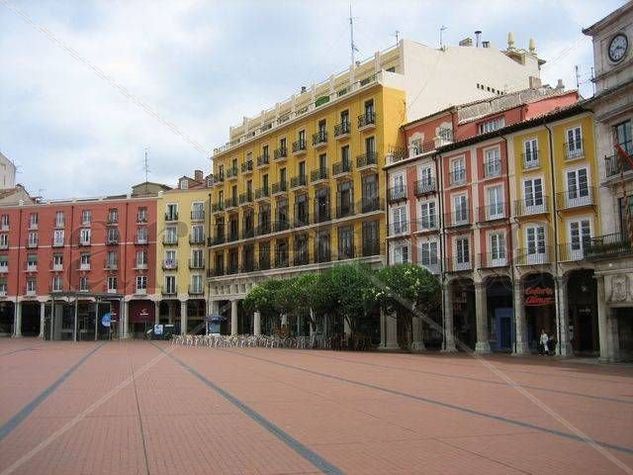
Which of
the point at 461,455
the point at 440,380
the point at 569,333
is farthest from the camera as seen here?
the point at 569,333

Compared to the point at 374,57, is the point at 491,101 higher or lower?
A: lower

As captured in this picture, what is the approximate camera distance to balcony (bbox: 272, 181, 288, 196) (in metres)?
63.4

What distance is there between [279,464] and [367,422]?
4.00 metres

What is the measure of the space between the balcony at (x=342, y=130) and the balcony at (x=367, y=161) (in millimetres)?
3230

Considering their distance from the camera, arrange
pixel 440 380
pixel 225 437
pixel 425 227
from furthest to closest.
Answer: pixel 425 227 < pixel 440 380 < pixel 225 437

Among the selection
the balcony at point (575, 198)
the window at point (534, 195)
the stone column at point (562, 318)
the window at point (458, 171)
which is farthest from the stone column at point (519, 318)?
the window at point (458, 171)

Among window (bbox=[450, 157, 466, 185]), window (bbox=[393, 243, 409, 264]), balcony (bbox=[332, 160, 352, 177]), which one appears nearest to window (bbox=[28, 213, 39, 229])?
balcony (bbox=[332, 160, 352, 177])

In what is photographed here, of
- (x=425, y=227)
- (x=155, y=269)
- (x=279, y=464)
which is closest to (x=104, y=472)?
(x=279, y=464)

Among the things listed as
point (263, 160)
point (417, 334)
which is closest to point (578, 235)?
point (417, 334)

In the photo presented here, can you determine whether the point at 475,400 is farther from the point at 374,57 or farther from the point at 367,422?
the point at 374,57

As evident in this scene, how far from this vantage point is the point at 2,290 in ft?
276

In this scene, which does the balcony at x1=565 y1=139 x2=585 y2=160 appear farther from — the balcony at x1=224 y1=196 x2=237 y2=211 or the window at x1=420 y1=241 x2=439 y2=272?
the balcony at x1=224 y1=196 x2=237 y2=211

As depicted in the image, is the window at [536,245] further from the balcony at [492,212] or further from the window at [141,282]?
the window at [141,282]

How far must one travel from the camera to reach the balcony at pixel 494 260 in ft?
136
